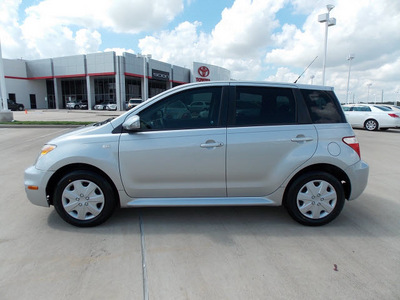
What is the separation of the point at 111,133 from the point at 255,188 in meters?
1.92

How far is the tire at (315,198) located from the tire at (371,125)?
13.9 metres

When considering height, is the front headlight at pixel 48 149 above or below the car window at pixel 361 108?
below

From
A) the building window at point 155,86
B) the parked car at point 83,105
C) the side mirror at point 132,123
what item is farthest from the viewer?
the building window at point 155,86

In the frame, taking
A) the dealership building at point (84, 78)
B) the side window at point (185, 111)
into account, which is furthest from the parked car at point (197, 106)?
the dealership building at point (84, 78)

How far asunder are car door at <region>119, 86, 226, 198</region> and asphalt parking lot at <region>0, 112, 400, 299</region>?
55cm

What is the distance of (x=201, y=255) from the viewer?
282cm

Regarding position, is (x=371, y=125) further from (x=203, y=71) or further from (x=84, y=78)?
(x=84, y=78)

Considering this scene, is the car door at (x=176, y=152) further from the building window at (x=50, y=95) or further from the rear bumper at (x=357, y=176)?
the building window at (x=50, y=95)

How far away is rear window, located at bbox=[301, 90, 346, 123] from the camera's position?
3482 millimetres

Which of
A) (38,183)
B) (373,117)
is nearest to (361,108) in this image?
(373,117)

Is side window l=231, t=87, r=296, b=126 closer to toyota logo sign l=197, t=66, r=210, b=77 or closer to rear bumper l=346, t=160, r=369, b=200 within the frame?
rear bumper l=346, t=160, r=369, b=200

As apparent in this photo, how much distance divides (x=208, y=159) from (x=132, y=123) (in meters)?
1.00

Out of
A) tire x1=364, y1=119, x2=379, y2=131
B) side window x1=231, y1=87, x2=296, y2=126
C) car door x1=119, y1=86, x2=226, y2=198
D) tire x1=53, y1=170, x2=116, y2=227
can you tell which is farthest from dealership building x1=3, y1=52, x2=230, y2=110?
tire x1=53, y1=170, x2=116, y2=227

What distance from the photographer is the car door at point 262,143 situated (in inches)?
129
